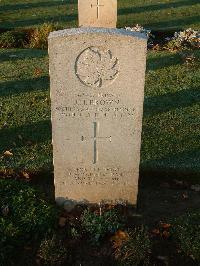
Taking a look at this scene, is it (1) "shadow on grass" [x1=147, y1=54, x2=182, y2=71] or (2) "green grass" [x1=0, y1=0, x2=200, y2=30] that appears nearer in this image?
(1) "shadow on grass" [x1=147, y1=54, x2=182, y2=71]

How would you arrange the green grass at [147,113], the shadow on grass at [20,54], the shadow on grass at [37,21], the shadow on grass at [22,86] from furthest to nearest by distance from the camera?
the shadow on grass at [37,21], the shadow on grass at [20,54], the shadow on grass at [22,86], the green grass at [147,113]

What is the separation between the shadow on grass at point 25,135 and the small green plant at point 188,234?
2.80 meters

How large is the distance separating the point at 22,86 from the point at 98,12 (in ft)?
9.75

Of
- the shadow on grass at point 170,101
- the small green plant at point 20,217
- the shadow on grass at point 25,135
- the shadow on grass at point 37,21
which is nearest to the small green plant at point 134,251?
the small green plant at point 20,217

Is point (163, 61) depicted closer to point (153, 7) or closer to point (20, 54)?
point (20, 54)

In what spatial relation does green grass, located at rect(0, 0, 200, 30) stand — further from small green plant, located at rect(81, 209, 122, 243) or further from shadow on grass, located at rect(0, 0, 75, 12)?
small green plant, located at rect(81, 209, 122, 243)

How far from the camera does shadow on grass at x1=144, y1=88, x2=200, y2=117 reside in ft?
27.8

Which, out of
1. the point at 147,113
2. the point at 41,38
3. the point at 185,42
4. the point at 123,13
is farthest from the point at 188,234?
the point at 123,13

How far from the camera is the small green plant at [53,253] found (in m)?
4.93

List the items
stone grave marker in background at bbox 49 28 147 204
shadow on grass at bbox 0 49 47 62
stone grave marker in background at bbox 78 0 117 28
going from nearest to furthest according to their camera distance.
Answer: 1. stone grave marker in background at bbox 49 28 147 204
2. shadow on grass at bbox 0 49 47 62
3. stone grave marker in background at bbox 78 0 117 28

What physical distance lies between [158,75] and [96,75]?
502 centimetres

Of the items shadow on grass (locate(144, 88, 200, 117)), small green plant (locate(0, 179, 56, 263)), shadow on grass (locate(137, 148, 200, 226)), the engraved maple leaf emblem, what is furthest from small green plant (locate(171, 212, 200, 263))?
shadow on grass (locate(144, 88, 200, 117))

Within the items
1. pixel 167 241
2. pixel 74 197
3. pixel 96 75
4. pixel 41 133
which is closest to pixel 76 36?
pixel 96 75

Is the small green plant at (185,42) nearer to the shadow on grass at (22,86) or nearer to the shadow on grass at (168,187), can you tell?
the shadow on grass at (22,86)
